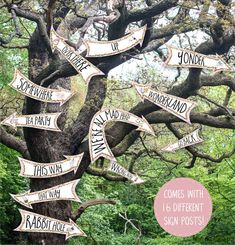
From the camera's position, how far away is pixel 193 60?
6969mm

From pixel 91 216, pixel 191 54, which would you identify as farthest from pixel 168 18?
pixel 91 216

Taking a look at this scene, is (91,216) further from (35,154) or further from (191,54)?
(191,54)

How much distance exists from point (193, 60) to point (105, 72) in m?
1.25

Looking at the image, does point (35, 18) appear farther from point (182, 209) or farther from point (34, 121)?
point (182, 209)

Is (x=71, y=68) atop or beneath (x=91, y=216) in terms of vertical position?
atop

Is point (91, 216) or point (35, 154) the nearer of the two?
point (35, 154)

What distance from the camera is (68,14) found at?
8891mm

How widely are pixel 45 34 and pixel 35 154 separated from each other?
5.05 feet

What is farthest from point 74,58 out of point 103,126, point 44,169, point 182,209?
point 182,209

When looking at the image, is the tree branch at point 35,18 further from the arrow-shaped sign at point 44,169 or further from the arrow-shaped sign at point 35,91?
the arrow-shaped sign at point 44,169

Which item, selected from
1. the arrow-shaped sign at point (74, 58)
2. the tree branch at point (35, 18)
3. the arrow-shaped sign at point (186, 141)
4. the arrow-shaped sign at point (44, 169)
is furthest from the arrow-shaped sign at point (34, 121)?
the arrow-shaped sign at point (186, 141)

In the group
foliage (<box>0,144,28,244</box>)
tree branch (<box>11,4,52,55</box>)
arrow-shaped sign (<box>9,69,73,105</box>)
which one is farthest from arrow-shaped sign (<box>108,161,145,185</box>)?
foliage (<box>0,144,28,244</box>)

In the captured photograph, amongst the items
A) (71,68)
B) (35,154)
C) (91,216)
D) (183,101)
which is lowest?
(91,216)

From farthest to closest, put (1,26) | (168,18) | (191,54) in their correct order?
(1,26) < (168,18) < (191,54)
